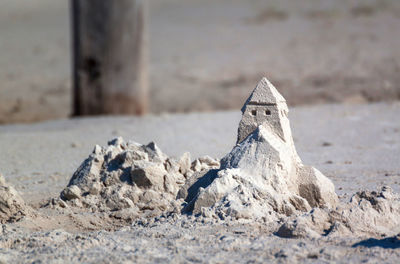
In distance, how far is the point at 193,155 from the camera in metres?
5.71

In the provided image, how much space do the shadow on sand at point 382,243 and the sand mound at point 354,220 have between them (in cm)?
13

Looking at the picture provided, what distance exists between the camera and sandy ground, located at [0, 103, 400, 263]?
3.29 meters

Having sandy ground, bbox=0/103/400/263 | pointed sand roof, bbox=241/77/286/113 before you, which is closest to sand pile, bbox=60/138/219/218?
sandy ground, bbox=0/103/400/263

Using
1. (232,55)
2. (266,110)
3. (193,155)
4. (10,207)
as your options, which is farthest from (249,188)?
(232,55)

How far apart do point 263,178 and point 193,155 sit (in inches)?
68.6

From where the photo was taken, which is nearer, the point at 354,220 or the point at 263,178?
the point at 354,220

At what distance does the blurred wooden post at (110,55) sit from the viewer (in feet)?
25.0

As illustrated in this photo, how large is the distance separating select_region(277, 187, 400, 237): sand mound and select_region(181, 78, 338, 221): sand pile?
213 millimetres

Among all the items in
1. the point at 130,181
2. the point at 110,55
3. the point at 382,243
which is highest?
the point at 110,55

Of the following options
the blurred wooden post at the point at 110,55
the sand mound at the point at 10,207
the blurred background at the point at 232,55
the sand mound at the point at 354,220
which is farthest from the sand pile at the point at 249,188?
the blurred background at the point at 232,55

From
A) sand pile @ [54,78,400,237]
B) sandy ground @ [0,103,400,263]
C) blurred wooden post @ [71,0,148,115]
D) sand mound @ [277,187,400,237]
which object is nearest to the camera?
sandy ground @ [0,103,400,263]

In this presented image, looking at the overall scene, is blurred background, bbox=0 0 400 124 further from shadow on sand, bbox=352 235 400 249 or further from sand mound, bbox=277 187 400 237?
shadow on sand, bbox=352 235 400 249

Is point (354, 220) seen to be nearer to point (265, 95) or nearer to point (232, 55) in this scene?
point (265, 95)

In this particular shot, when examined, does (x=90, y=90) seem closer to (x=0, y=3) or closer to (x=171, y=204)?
(x=171, y=204)
